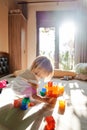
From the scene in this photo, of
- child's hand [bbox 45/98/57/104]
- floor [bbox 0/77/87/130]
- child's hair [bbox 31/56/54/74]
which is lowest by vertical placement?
floor [bbox 0/77/87/130]

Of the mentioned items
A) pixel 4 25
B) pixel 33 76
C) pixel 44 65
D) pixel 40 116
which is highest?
pixel 4 25

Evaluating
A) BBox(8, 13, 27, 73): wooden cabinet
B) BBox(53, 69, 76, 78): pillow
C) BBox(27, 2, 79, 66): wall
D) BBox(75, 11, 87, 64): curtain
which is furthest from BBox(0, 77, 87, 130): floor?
BBox(27, 2, 79, 66): wall

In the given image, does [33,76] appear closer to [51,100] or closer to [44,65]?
[44,65]

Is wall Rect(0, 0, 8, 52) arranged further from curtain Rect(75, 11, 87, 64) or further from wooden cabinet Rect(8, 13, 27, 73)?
curtain Rect(75, 11, 87, 64)

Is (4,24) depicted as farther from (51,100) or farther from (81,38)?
(51,100)

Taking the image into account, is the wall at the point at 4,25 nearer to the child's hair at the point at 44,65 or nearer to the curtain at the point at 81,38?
the curtain at the point at 81,38

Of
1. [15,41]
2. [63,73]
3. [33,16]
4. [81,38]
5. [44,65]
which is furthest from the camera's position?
[33,16]

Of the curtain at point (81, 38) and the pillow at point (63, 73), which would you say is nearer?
the pillow at point (63, 73)

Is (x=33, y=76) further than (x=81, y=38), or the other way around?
(x=81, y=38)

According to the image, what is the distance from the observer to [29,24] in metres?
4.99

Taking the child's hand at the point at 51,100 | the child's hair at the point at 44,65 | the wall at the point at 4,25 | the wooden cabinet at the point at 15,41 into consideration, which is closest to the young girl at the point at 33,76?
the child's hair at the point at 44,65

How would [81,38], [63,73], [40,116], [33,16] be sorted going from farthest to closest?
[33,16], [81,38], [63,73], [40,116]

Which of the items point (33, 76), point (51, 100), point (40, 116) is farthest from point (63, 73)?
point (40, 116)

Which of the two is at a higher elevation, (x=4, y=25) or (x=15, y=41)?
(x=4, y=25)
